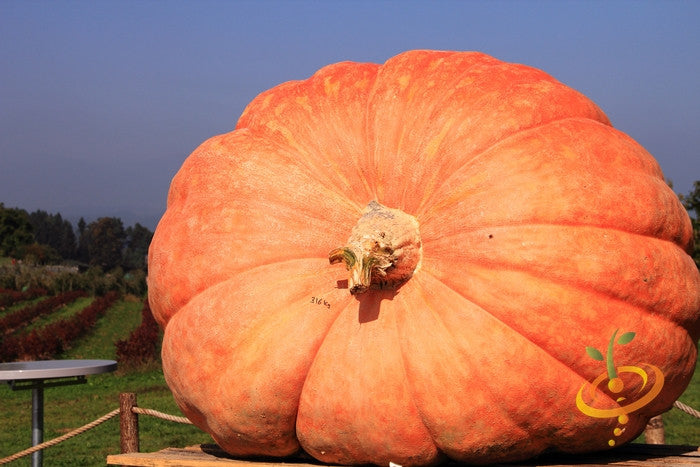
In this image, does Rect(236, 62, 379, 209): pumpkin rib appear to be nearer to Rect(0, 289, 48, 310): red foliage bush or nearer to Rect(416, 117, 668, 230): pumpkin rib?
Rect(416, 117, 668, 230): pumpkin rib

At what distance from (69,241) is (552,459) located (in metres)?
146

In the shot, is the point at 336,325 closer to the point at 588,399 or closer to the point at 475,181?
the point at 475,181

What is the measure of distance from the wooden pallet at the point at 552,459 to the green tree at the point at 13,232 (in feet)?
254

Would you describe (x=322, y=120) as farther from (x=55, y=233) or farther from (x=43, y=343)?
(x=55, y=233)

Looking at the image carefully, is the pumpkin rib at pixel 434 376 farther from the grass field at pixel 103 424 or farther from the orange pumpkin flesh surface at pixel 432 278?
the grass field at pixel 103 424

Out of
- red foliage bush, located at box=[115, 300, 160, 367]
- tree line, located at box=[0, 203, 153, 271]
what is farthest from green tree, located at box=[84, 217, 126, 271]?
red foliage bush, located at box=[115, 300, 160, 367]

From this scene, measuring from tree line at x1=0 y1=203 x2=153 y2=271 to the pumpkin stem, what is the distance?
70.0 meters

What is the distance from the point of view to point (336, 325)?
2820mm

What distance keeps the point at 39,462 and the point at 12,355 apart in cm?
1453

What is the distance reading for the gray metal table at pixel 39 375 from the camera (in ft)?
14.9

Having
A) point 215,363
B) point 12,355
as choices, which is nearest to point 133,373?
point 12,355

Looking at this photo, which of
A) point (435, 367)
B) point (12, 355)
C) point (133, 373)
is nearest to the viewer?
point (435, 367)

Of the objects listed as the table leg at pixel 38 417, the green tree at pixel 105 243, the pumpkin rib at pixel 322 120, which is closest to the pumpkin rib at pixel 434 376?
the pumpkin rib at pixel 322 120

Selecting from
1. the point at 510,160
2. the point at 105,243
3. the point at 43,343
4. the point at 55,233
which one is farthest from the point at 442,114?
the point at 55,233
